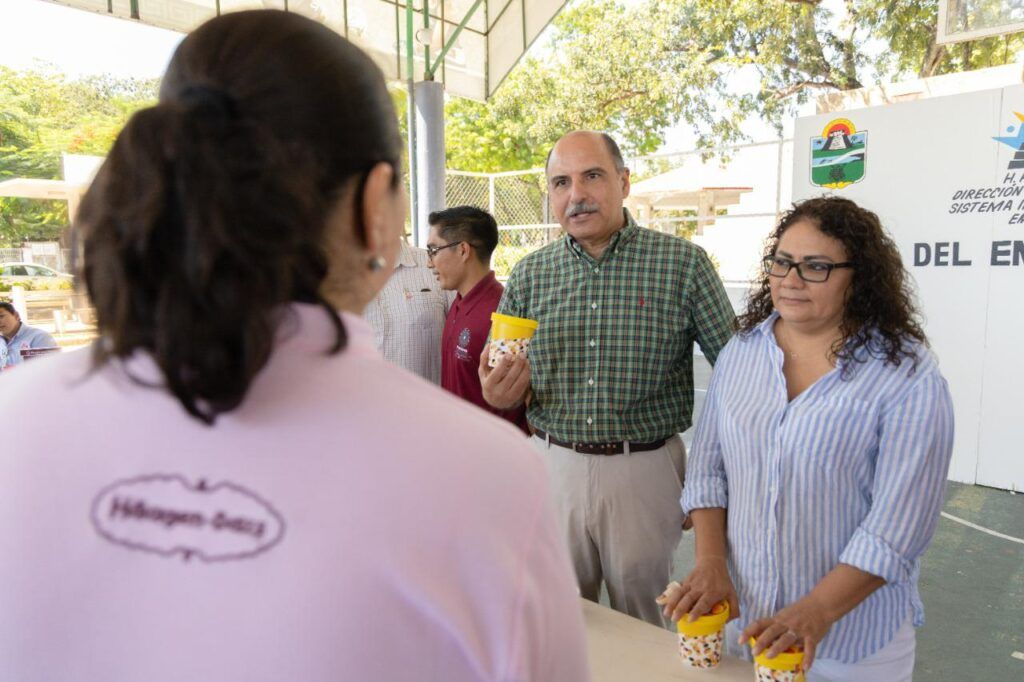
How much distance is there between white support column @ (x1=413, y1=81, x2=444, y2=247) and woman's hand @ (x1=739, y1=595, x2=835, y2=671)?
6468mm

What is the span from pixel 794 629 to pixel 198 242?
1366mm

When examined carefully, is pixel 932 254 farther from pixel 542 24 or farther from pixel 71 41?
pixel 71 41

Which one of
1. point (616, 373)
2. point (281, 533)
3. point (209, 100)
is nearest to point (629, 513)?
point (616, 373)

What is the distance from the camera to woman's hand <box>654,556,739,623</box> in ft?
4.97

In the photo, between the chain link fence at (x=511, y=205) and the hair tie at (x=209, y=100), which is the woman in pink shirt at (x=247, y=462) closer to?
the hair tie at (x=209, y=100)

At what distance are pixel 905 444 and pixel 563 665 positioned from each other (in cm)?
123

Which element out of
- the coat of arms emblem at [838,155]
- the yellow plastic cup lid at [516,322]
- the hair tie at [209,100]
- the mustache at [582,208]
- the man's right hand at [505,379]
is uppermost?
the coat of arms emblem at [838,155]

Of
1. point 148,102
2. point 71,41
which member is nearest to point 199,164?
point 148,102

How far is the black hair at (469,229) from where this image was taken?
346cm

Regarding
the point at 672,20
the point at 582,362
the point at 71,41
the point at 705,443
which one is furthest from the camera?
the point at 672,20

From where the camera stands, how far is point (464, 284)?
11.3ft

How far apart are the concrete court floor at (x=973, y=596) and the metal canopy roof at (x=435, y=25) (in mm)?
5818

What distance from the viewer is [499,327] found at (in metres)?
2.07

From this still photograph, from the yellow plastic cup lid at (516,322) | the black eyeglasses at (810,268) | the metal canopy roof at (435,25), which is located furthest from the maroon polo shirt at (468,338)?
the metal canopy roof at (435,25)
